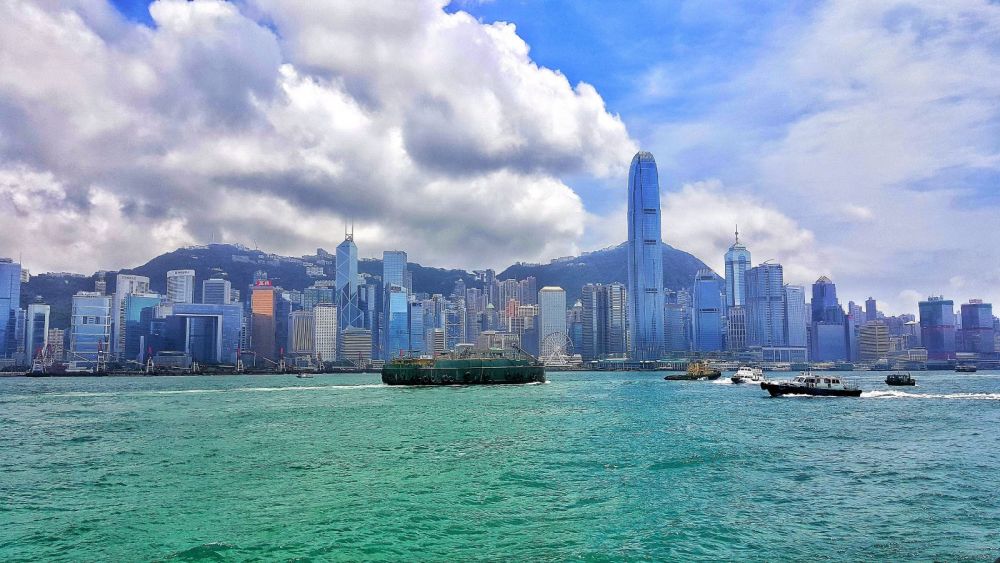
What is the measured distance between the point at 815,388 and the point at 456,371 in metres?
56.7

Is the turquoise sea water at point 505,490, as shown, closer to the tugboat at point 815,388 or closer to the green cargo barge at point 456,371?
the tugboat at point 815,388

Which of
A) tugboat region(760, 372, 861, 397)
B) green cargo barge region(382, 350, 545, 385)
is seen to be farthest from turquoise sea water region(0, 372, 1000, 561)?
green cargo barge region(382, 350, 545, 385)

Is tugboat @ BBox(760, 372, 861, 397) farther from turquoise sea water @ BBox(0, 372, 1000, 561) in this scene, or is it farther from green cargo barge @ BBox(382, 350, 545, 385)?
green cargo barge @ BBox(382, 350, 545, 385)

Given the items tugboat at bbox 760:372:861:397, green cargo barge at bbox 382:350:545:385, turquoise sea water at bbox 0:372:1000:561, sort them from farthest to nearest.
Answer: green cargo barge at bbox 382:350:545:385, tugboat at bbox 760:372:861:397, turquoise sea water at bbox 0:372:1000:561

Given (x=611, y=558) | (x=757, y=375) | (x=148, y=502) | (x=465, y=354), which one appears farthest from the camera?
(x=757, y=375)

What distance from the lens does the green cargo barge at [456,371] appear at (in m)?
114

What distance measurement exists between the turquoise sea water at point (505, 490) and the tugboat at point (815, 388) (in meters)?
26.0

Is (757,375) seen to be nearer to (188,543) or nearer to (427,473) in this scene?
(427,473)

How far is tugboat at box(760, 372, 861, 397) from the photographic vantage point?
2980 inches

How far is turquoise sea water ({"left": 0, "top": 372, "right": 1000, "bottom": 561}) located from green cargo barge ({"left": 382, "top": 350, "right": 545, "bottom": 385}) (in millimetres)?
62899

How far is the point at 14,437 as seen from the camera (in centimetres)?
4538

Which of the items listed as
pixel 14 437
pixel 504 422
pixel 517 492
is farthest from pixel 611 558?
pixel 14 437

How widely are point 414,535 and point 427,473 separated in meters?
9.77

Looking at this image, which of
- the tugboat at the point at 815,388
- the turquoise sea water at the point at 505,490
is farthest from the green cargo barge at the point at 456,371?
the turquoise sea water at the point at 505,490
